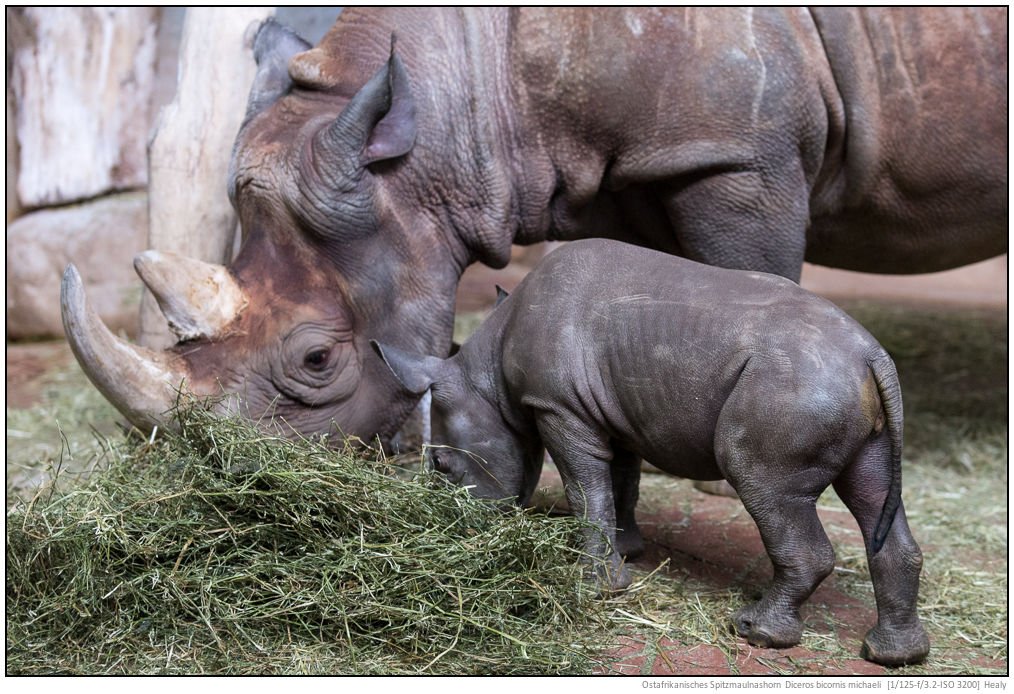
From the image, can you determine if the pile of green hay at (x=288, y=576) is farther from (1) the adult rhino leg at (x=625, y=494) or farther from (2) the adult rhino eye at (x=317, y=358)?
(2) the adult rhino eye at (x=317, y=358)

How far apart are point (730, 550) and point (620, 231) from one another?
1.40 metres

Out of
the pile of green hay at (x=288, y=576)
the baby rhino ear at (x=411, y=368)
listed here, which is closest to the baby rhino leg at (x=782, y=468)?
the pile of green hay at (x=288, y=576)

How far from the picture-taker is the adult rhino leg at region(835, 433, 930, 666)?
284 centimetres

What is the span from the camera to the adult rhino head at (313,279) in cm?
362

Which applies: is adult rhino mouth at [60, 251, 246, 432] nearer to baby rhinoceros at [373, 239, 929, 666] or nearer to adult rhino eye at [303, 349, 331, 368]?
adult rhino eye at [303, 349, 331, 368]

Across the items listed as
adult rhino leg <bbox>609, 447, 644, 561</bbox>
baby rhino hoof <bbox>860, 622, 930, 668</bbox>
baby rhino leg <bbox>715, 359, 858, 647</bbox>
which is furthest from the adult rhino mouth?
baby rhino hoof <bbox>860, 622, 930, 668</bbox>

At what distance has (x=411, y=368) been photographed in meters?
3.32

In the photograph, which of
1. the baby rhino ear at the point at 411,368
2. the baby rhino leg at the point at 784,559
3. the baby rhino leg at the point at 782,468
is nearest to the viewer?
the baby rhino leg at the point at 782,468

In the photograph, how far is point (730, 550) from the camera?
3.68 metres

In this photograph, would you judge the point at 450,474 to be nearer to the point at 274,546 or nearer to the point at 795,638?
the point at 274,546

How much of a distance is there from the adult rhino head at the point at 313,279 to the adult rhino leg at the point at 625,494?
81cm

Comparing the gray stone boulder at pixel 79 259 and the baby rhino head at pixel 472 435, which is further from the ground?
the baby rhino head at pixel 472 435

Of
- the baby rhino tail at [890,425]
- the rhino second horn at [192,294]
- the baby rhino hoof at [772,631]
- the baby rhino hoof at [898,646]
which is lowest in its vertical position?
the baby rhino hoof at [772,631]
